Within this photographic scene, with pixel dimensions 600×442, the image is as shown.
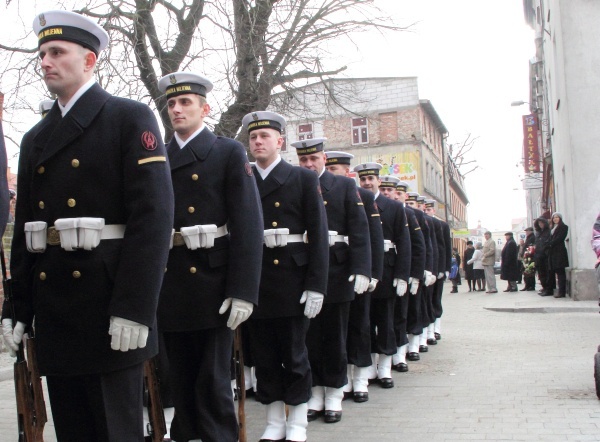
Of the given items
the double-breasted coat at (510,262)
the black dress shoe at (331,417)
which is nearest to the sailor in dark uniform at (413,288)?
the black dress shoe at (331,417)

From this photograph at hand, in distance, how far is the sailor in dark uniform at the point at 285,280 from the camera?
512cm

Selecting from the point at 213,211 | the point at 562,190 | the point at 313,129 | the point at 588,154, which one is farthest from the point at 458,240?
the point at 213,211

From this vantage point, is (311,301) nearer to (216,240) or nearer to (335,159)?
(216,240)

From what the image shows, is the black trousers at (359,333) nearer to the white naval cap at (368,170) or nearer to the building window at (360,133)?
the white naval cap at (368,170)

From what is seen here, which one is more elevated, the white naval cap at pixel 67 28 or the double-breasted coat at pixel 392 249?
the white naval cap at pixel 67 28

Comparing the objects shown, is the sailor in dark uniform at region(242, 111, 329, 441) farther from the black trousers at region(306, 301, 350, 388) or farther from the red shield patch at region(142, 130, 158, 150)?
the red shield patch at region(142, 130, 158, 150)

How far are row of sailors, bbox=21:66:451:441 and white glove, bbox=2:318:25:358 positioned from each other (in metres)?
0.64

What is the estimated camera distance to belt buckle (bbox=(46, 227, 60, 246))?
9.96 ft

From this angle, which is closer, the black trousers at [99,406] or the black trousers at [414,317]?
the black trousers at [99,406]

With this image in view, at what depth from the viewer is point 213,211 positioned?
4.20 meters

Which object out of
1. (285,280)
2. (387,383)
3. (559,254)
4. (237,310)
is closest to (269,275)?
(285,280)

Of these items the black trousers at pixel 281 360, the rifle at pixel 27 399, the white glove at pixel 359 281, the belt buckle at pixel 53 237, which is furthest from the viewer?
the white glove at pixel 359 281

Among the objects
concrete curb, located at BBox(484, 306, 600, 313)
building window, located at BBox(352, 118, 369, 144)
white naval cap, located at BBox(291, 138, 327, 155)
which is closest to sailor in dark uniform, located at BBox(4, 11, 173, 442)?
white naval cap, located at BBox(291, 138, 327, 155)

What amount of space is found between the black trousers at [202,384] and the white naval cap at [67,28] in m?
1.67
